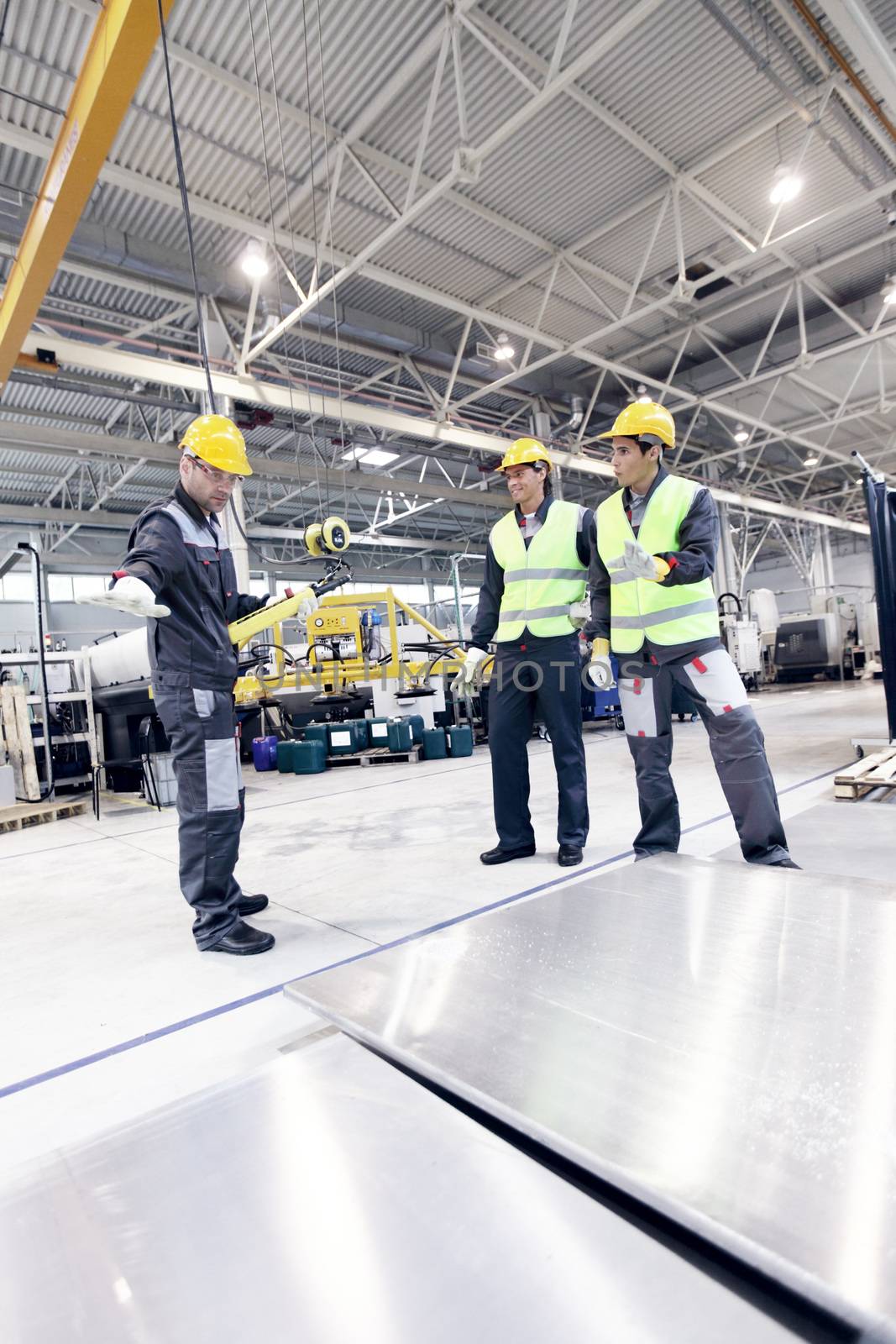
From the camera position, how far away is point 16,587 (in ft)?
59.0

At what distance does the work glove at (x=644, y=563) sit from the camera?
258 centimetres

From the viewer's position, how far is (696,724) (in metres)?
9.84

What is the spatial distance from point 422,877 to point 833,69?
7.89m

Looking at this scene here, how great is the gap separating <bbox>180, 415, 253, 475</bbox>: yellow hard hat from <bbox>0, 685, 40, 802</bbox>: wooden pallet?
456cm

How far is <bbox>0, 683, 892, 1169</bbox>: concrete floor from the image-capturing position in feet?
5.71

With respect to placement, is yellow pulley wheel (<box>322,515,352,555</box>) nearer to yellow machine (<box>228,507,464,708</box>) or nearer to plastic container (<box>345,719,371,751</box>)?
yellow machine (<box>228,507,464,708</box>)

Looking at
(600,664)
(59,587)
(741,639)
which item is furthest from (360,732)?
(59,587)

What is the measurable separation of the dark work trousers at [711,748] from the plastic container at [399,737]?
210 inches

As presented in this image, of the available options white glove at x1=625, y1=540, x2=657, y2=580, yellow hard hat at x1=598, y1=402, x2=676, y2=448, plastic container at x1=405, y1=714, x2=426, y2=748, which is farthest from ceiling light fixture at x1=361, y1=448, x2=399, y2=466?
white glove at x1=625, y1=540, x2=657, y2=580

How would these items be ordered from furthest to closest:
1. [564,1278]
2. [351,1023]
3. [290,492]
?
1. [290,492]
2. [351,1023]
3. [564,1278]

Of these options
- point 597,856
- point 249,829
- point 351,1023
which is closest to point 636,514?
point 597,856

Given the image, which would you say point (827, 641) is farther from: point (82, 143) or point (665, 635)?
point (82, 143)

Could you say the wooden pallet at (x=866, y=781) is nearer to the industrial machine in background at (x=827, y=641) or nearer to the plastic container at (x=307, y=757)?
the plastic container at (x=307, y=757)

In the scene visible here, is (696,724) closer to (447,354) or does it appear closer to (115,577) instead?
(447,354)
